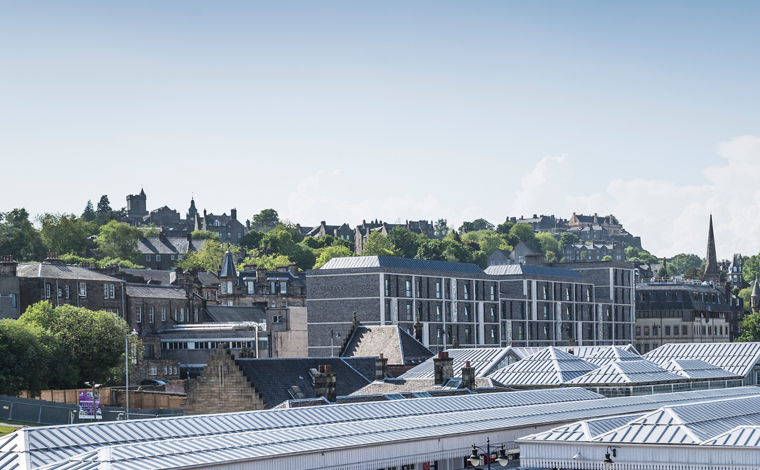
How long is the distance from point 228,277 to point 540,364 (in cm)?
9737

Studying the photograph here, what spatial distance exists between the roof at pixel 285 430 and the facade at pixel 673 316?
422 ft

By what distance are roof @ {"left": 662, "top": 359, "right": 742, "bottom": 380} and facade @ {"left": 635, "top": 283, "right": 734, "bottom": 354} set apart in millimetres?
96441

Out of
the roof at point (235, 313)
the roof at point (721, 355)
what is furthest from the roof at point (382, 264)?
Result: the roof at point (721, 355)

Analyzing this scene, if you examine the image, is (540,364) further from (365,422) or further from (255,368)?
(365,422)

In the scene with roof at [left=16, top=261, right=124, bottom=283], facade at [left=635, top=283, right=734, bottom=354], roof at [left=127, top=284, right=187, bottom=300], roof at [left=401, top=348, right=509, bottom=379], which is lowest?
facade at [left=635, top=283, right=734, bottom=354]

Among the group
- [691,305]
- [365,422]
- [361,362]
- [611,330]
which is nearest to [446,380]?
[361,362]

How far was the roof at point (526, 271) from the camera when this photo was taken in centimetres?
14862

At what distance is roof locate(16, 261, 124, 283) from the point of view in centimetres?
12588

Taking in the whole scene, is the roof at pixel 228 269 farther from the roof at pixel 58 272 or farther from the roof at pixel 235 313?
the roof at pixel 58 272

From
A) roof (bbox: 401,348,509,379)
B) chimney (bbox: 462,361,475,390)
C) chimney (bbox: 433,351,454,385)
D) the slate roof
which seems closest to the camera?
the slate roof

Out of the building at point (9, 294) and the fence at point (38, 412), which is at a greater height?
the building at point (9, 294)

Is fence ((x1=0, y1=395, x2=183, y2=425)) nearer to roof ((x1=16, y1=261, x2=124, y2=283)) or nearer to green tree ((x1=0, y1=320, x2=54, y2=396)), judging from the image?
green tree ((x1=0, y1=320, x2=54, y2=396))

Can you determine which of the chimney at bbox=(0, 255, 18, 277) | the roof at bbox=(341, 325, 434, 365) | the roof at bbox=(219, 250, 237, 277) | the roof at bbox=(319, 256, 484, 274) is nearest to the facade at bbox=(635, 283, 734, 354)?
the roof at bbox=(319, 256, 484, 274)

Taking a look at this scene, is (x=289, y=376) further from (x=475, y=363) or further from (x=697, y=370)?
(x=697, y=370)
